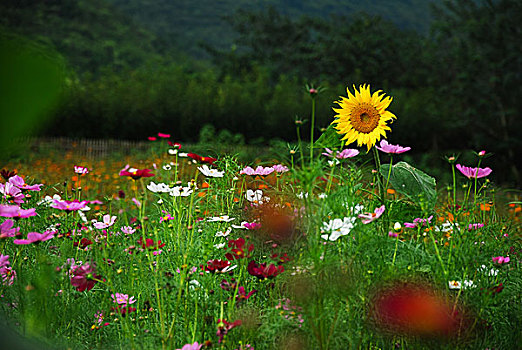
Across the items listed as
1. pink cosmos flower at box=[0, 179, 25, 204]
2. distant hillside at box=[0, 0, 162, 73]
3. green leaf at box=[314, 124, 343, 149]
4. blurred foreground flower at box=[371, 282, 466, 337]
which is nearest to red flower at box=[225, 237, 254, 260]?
blurred foreground flower at box=[371, 282, 466, 337]

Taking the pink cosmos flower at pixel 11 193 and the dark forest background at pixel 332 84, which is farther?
the dark forest background at pixel 332 84

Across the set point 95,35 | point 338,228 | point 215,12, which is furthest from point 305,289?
point 215,12

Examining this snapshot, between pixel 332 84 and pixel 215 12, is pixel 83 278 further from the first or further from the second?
pixel 215 12

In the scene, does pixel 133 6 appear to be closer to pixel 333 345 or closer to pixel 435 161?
pixel 435 161

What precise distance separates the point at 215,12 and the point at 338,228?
44060 millimetres

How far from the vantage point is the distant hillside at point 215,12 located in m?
37.2

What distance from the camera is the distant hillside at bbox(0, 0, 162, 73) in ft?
73.4

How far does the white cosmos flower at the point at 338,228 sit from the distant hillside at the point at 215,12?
32965 mm

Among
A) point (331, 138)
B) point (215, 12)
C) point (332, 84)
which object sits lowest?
point (331, 138)

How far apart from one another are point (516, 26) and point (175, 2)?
33.5 meters

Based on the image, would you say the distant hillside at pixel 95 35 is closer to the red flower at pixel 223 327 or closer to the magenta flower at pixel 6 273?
the magenta flower at pixel 6 273

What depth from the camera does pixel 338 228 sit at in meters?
1.55

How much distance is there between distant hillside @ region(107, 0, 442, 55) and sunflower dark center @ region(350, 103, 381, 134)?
32369mm

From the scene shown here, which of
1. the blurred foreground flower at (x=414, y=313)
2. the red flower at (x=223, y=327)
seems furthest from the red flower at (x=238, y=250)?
the blurred foreground flower at (x=414, y=313)
